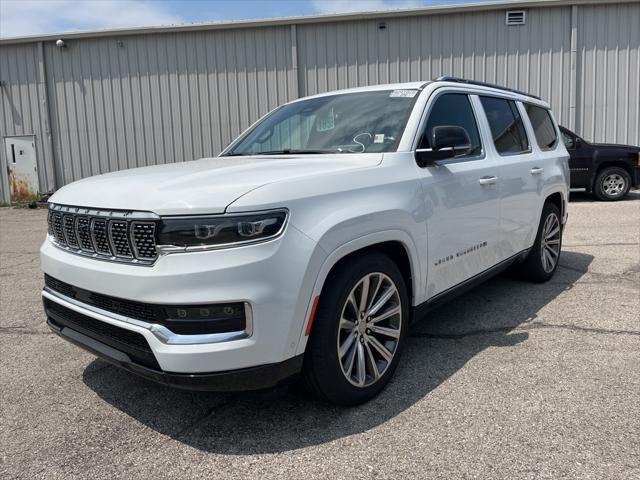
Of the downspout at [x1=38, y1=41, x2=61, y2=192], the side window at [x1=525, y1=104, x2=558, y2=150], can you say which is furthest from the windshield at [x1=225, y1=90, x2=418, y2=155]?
the downspout at [x1=38, y1=41, x2=61, y2=192]

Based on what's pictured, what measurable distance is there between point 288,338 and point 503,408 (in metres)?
1.34

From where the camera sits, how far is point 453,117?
13.2 ft

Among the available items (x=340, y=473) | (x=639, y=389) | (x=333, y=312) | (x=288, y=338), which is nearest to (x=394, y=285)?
(x=333, y=312)

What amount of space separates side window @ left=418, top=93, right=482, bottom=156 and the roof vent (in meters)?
13.0

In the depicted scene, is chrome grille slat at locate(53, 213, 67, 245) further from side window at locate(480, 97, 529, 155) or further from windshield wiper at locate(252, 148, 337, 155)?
side window at locate(480, 97, 529, 155)

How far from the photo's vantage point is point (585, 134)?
16.1 metres

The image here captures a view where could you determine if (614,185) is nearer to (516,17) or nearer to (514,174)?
(516,17)

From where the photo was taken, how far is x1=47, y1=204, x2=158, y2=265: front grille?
2506mm

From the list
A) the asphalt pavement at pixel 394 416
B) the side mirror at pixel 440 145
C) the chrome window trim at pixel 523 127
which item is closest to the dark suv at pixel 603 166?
the chrome window trim at pixel 523 127

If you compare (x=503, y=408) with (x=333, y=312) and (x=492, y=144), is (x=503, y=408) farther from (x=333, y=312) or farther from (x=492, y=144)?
(x=492, y=144)

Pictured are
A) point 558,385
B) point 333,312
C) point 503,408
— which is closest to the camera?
point 333,312

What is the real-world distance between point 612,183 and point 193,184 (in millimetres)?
13168

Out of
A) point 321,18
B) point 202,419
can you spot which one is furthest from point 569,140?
point 202,419

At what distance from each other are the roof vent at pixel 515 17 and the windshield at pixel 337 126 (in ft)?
43.6
